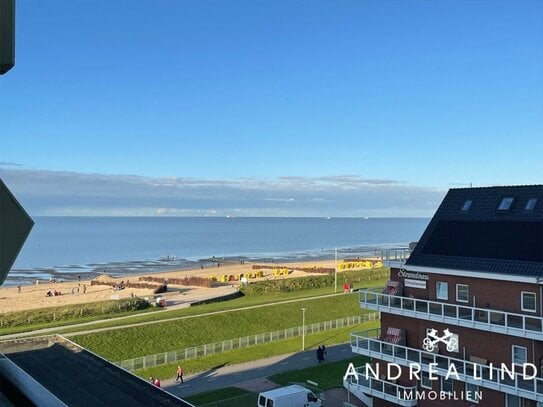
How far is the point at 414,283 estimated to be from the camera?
25.2 m

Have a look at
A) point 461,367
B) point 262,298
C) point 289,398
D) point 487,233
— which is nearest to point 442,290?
point 487,233

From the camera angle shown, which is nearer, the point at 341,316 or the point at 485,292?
the point at 485,292

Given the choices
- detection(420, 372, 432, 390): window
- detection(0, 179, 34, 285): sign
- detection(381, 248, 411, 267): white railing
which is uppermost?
detection(0, 179, 34, 285): sign

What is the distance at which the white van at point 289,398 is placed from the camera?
25188 mm

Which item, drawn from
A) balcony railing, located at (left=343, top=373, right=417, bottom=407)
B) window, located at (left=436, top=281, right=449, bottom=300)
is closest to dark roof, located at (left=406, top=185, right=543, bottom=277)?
window, located at (left=436, top=281, right=449, bottom=300)

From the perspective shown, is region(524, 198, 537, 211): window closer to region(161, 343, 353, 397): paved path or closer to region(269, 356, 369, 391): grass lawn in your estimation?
region(269, 356, 369, 391): grass lawn

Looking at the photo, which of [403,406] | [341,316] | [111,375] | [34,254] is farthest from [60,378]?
[34,254]

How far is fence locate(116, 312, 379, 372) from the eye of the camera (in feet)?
112

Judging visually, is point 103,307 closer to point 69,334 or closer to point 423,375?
point 69,334

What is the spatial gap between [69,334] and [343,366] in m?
19.5

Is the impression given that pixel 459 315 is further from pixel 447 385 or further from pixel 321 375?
pixel 321 375

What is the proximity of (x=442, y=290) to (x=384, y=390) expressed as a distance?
582cm

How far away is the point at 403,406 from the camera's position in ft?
79.4

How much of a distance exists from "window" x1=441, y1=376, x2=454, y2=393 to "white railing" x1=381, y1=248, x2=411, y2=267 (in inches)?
226
